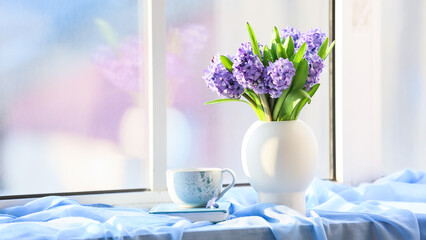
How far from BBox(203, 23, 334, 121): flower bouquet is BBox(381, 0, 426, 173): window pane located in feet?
1.78

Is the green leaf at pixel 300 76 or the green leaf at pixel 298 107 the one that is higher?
the green leaf at pixel 300 76

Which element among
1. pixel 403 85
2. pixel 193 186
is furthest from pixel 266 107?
pixel 403 85

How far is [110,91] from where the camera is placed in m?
1.45

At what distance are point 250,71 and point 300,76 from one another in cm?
12

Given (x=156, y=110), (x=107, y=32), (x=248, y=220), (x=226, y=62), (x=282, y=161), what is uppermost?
(x=107, y=32)

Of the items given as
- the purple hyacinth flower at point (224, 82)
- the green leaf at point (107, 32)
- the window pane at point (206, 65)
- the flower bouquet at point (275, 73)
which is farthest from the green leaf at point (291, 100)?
the green leaf at point (107, 32)

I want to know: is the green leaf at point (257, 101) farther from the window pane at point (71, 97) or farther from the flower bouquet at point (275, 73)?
the window pane at point (71, 97)

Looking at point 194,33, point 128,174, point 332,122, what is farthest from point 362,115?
point 128,174

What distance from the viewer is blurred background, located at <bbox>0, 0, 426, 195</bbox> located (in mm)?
1369

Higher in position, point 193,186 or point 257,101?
point 257,101

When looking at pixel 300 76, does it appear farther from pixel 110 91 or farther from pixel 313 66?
pixel 110 91

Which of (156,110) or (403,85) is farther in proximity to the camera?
(403,85)

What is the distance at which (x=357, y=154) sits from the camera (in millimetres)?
1599

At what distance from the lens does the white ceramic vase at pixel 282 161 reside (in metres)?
1.14
